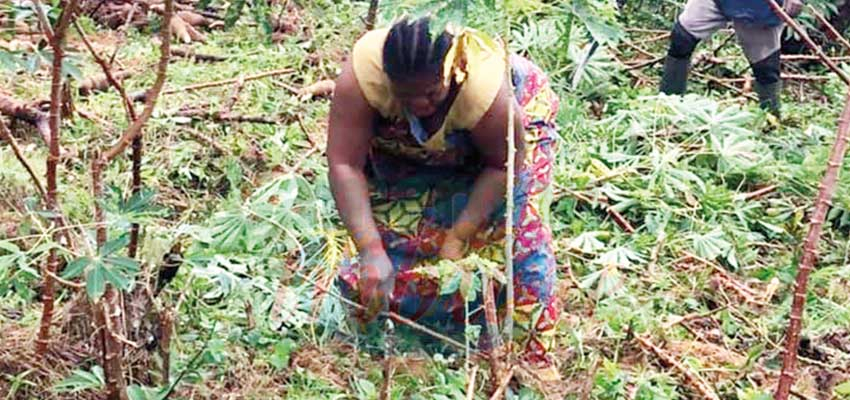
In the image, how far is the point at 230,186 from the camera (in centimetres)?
381

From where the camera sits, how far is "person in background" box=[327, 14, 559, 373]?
2.32 m

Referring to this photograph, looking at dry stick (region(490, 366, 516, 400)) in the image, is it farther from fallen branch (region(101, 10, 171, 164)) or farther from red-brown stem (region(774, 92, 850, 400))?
fallen branch (region(101, 10, 171, 164))

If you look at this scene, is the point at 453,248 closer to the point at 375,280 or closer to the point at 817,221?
the point at 375,280

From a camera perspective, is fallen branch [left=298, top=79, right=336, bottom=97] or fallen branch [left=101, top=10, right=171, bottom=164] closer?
fallen branch [left=101, top=10, right=171, bottom=164]

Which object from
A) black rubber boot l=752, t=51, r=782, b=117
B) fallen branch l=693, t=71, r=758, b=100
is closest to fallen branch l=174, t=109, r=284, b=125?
black rubber boot l=752, t=51, r=782, b=117

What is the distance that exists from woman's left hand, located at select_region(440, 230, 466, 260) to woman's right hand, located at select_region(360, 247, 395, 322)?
13 centimetres

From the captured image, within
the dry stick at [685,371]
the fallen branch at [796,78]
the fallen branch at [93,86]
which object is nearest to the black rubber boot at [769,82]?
the fallen branch at [796,78]

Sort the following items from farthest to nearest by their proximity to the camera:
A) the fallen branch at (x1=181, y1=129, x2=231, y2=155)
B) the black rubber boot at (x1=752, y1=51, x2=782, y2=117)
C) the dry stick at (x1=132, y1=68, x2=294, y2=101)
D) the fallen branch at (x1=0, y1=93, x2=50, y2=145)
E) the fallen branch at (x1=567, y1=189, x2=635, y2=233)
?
the black rubber boot at (x1=752, y1=51, x2=782, y2=117), the dry stick at (x1=132, y1=68, x2=294, y2=101), the fallen branch at (x1=181, y1=129, x2=231, y2=155), the fallen branch at (x1=0, y1=93, x2=50, y2=145), the fallen branch at (x1=567, y1=189, x2=635, y2=233)

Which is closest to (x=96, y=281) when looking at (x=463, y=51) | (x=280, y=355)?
(x=280, y=355)

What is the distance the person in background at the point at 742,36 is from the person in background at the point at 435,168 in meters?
2.05

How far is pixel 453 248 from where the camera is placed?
260cm

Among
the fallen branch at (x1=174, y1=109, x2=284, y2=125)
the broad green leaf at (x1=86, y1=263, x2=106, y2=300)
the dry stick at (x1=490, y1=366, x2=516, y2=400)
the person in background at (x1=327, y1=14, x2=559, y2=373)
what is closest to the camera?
the broad green leaf at (x1=86, y1=263, x2=106, y2=300)

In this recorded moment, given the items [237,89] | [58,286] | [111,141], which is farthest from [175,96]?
[58,286]

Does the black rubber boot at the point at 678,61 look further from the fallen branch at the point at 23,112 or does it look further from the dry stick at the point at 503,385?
the dry stick at the point at 503,385
